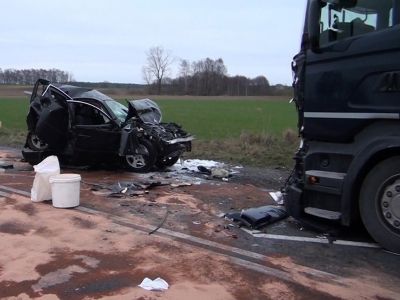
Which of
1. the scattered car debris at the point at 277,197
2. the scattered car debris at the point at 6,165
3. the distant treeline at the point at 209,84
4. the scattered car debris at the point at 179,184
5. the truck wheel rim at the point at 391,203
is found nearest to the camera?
the truck wheel rim at the point at 391,203

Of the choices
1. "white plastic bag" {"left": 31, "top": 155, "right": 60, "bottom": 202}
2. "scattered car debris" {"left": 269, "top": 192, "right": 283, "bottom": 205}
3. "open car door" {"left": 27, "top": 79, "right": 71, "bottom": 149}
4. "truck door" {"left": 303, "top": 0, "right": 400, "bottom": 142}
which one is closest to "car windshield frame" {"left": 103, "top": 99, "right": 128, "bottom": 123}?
"open car door" {"left": 27, "top": 79, "right": 71, "bottom": 149}

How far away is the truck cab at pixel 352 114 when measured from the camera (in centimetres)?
529

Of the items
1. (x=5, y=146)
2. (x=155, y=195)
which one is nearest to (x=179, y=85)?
(x=5, y=146)

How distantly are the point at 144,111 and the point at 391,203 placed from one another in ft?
24.3

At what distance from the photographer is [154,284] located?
4.56 meters

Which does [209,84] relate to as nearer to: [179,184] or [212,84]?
[212,84]

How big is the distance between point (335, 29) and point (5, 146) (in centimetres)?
1369

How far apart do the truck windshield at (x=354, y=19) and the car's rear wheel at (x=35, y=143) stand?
305 inches

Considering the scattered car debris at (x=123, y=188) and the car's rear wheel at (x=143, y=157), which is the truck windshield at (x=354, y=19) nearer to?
the scattered car debris at (x=123, y=188)

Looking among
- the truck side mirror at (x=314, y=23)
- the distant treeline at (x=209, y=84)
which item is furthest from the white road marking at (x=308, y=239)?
the distant treeline at (x=209, y=84)

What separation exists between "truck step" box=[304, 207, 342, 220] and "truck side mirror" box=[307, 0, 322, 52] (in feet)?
6.15

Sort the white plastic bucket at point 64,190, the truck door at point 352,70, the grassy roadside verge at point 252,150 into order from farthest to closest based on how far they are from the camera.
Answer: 1. the grassy roadside verge at point 252,150
2. the white plastic bucket at point 64,190
3. the truck door at point 352,70

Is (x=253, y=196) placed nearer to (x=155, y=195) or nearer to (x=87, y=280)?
(x=155, y=195)

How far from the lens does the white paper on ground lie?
4.48 metres
